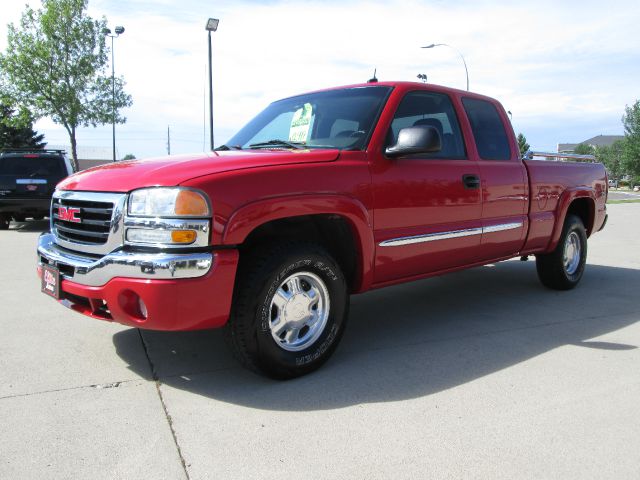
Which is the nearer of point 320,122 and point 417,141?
point 417,141

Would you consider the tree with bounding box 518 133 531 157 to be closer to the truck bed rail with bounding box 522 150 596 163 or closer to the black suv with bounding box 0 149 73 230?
the truck bed rail with bounding box 522 150 596 163

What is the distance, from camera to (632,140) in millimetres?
54875

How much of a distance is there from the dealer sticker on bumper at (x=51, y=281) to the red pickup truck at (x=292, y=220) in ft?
0.04

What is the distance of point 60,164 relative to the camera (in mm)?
11391

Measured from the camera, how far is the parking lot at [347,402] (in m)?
2.38

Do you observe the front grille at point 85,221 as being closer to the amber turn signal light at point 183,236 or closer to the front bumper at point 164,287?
the front bumper at point 164,287

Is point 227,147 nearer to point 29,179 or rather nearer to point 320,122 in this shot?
point 320,122

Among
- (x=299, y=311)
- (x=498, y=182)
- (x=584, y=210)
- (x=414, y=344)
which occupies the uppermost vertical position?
(x=498, y=182)

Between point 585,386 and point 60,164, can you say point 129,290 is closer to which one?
point 585,386

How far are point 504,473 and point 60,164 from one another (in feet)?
36.8

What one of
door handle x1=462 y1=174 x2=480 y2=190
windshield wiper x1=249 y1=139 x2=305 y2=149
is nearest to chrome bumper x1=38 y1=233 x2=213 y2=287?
windshield wiper x1=249 y1=139 x2=305 y2=149

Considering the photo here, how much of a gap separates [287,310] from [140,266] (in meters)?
0.89

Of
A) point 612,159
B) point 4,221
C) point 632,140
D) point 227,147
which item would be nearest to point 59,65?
point 4,221

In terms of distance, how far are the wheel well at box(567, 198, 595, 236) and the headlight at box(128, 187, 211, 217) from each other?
4597mm
